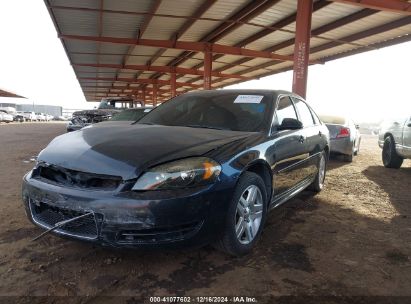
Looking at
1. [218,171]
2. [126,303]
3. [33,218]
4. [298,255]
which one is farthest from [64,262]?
[298,255]

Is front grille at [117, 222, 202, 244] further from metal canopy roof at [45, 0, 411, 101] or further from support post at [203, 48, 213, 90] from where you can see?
support post at [203, 48, 213, 90]

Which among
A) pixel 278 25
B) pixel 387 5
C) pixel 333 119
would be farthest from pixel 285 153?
pixel 278 25

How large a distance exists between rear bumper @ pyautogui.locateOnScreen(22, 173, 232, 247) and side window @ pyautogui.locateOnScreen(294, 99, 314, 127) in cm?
233

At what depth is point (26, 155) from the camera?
8711mm

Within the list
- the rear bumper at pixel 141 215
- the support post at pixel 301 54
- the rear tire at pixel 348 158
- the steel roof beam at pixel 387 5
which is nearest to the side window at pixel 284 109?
the rear bumper at pixel 141 215

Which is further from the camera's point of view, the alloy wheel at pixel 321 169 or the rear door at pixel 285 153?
the alloy wheel at pixel 321 169

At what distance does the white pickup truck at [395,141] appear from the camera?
Result: 7.16 m

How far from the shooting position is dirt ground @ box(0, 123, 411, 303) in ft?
7.80

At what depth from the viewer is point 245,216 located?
2916 mm

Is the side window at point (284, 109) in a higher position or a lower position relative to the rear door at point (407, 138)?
higher

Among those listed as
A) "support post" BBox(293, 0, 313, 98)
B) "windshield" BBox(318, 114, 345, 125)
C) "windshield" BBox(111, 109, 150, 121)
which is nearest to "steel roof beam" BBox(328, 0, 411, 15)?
"support post" BBox(293, 0, 313, 98)

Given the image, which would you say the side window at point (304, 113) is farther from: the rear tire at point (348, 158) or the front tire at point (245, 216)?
the rear tire at point (348, 158)

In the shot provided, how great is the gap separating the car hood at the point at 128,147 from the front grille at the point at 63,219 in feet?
1.03

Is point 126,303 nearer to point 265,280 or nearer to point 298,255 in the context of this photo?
point 265,280
